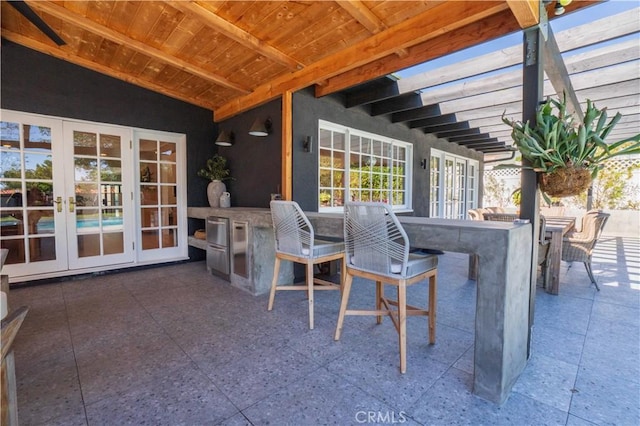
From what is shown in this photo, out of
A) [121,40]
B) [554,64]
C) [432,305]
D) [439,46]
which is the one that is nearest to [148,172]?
[121,40]

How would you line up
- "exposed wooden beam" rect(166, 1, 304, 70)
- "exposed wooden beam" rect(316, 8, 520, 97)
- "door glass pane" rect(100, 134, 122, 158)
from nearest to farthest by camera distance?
"exposed wooden beam" rect(316, 8, 520, 97) < "exposed wooden beam" rect(166, 1, 304, 70) < "door glass pane" rect(100, 134, 122, 158)

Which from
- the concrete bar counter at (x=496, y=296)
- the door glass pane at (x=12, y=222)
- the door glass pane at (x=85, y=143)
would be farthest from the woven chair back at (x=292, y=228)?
the door glass pane at (x=12, y=222)

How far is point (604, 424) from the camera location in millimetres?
1432

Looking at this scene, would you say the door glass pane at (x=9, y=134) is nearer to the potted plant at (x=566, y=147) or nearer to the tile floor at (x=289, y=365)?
the tile floor at (x=289, y=365)

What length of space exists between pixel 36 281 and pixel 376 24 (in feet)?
15.8

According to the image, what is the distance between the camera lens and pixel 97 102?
397 centimetres

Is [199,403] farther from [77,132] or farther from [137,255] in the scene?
[77,132]

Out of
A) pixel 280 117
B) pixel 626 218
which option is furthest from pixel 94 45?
pixel 626 218

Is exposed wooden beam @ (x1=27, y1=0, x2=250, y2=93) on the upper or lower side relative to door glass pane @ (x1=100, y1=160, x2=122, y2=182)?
upper

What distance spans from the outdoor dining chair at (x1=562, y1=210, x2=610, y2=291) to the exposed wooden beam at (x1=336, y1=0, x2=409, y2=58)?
3.08 metres

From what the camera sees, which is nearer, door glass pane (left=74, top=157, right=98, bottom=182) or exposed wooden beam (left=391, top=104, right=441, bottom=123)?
door glass pane (left=74, top=157, right=98, bottom=182)

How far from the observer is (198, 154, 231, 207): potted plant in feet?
14.7

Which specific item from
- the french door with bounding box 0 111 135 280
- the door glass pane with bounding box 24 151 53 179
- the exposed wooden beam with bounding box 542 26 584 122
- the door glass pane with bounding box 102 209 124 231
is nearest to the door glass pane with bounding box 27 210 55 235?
the french door with bounding box 0 111 135 280

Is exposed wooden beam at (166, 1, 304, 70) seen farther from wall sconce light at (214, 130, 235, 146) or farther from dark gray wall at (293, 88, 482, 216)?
wall sconce light at (214, 130, 235, 146)
